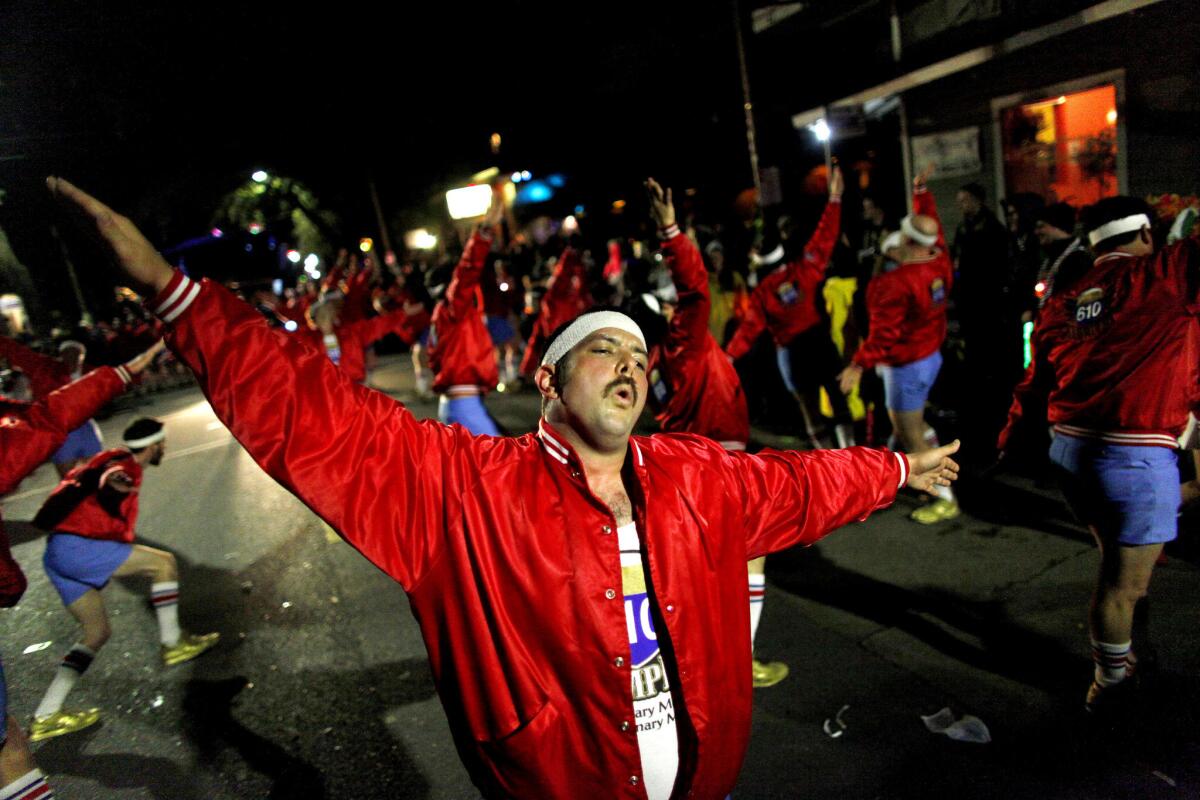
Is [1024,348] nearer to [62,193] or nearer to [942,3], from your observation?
[942,3]

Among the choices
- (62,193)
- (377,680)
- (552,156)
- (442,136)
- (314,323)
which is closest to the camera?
(62,193)

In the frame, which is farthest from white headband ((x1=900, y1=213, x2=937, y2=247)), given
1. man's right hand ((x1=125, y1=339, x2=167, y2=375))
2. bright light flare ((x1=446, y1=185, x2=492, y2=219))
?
bright light flare ((x1=446, y1=185, x2=492, y2=219))

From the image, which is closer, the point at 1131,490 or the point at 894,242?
the point at 1131,490

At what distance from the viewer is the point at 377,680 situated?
4414 millimetres

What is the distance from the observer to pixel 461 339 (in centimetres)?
668

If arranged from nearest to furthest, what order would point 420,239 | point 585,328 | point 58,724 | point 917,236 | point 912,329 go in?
point 585,328 → point 58,724 → point 917,236 → point 912,329 → point 420,239

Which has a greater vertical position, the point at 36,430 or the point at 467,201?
the point at 467,201

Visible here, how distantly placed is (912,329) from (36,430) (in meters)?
5.40

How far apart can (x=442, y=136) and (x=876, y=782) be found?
2977 cm

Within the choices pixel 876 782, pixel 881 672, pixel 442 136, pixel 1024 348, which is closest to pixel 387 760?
pixel 876 782

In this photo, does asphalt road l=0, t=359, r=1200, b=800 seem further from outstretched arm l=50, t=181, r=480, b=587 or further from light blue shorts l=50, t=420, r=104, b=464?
outstretched arm l=50, t=181, r=480, b=587

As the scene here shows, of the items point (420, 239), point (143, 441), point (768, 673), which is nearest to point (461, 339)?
point (143, 441)

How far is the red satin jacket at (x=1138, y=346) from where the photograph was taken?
3.04 meters

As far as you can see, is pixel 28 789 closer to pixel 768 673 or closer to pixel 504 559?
pixel 504 559
